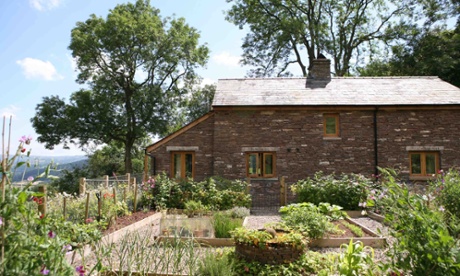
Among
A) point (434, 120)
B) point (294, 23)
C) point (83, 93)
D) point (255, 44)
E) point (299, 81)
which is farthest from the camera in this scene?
point (255, 44)

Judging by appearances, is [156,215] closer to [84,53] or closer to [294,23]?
[84,53]

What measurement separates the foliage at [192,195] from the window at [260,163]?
2444 mm

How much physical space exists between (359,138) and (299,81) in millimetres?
4389

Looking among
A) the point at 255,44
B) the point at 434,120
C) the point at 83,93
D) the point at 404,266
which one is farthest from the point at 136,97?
the point at 404,266

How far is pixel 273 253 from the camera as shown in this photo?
198 inches

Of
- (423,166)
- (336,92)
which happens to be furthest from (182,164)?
(423,166)

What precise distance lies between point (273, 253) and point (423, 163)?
41.9 feet

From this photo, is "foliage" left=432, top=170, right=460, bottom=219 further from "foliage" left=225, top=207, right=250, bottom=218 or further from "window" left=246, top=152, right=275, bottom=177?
→ "window" left=246, top=152, right=275, bottom=177

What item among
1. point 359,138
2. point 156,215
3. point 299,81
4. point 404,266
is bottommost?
point 156,215

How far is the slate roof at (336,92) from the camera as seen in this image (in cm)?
1512

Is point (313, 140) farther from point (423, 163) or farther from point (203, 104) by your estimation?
point (203, 104)

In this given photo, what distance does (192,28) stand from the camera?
29.7 meters

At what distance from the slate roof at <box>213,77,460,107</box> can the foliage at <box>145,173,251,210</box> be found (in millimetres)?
4073

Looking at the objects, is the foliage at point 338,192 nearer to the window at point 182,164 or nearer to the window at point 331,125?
the window at point 331,125
